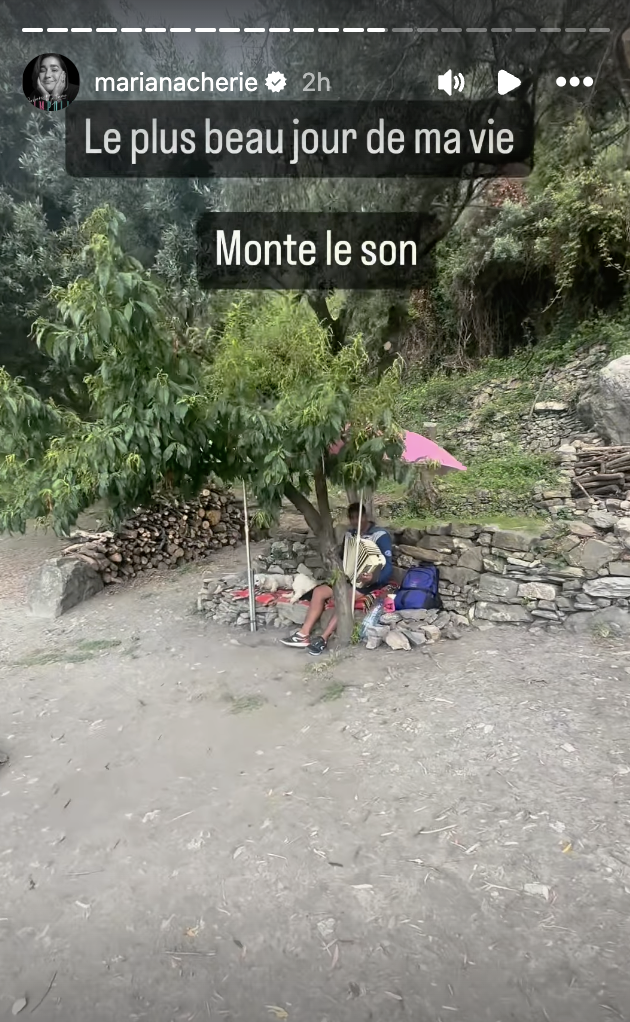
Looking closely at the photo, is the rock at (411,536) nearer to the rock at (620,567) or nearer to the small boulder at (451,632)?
the small boulder at (451,632)

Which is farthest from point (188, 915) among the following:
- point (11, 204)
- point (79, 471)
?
point (11, 204)

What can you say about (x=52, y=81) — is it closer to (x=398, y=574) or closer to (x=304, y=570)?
(x=304, y=570)

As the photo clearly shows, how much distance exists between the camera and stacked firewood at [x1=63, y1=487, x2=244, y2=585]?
722 centimetres

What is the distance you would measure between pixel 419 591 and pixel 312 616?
41.0 inches

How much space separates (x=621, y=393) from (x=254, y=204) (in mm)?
6424

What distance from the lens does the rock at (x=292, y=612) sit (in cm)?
549

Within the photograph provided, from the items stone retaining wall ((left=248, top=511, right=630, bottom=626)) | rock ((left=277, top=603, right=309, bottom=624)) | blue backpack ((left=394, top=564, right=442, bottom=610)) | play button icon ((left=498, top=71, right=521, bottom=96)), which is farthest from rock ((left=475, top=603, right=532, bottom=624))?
play button icon ((left=498, top=71, right=521, bottom=96))

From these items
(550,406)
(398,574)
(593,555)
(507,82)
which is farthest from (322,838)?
(507,82)

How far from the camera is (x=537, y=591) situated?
527cm

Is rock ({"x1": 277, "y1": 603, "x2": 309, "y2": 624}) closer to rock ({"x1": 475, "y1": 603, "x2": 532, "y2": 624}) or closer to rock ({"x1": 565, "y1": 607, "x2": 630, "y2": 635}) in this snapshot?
Result: rock ({"x1": 475, "y1": 603, "x2": 532, "y2": 624})

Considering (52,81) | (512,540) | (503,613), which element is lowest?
(503,613)

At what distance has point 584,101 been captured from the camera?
945cm

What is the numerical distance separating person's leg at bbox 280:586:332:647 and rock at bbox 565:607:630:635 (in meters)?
2.18

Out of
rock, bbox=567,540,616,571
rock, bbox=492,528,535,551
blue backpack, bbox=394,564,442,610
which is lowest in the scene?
blue backpack, bbox=394,564,442,610
